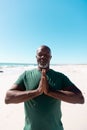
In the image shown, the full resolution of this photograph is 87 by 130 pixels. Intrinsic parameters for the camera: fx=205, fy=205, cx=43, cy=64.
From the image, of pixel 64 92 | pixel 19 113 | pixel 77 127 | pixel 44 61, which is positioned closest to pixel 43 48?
pixel 44 61

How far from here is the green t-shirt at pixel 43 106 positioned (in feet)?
7.82

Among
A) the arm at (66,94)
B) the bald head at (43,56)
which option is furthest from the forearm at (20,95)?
→ the bald head at (43,56)

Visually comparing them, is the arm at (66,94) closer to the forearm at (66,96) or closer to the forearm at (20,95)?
the forearm at (66,96)

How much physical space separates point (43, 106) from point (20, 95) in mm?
311

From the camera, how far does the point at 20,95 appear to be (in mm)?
2283

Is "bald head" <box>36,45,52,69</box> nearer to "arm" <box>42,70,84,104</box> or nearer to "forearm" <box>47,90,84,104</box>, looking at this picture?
"arm" <box>42,70,84,104</box>

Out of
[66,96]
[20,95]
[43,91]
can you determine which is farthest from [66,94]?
[20,95]

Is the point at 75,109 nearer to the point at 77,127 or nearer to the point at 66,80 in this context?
the point at 77,127

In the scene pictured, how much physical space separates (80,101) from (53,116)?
37 cm

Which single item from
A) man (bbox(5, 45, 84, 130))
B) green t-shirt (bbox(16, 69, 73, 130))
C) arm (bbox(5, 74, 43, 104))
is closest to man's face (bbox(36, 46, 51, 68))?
man (bbox(5, 45, 84, 130))

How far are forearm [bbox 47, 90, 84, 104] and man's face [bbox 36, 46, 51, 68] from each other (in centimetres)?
41

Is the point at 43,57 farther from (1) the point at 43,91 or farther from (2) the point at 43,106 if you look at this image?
(2) the point at 43,106

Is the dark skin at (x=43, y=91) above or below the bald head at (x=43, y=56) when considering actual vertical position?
below

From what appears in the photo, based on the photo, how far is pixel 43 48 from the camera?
8.60 ft
